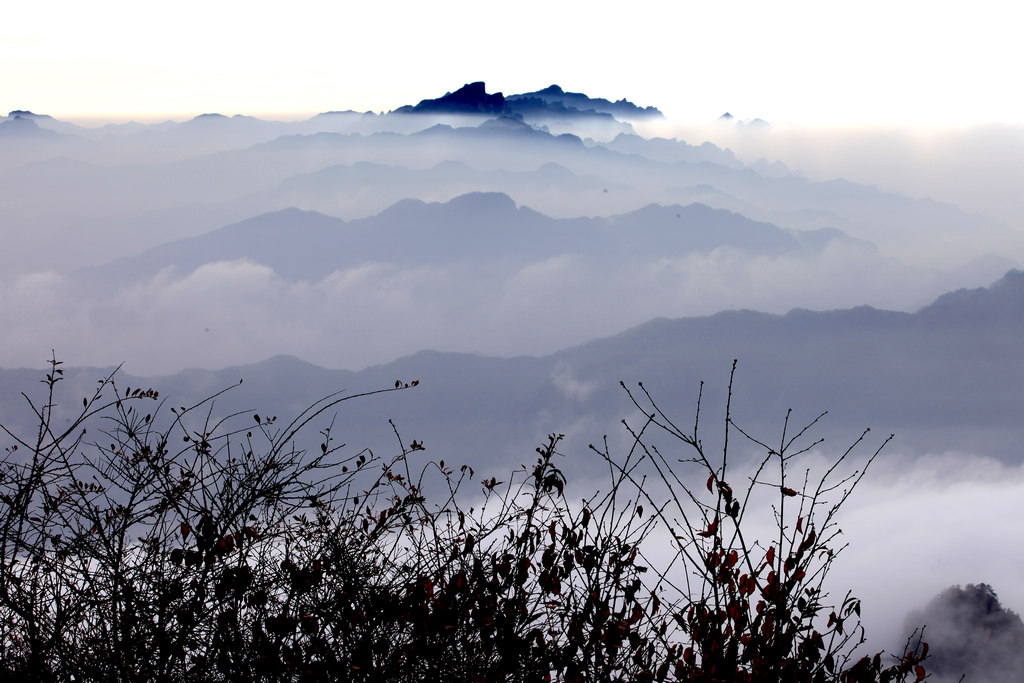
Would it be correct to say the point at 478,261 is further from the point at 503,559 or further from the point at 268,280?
the point at 503,559

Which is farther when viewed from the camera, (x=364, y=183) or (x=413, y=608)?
(x=364, y=183)

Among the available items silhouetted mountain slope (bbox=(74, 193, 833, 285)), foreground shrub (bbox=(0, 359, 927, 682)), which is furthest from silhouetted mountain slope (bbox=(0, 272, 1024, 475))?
foreground shrub (bbox=(0, 359, 927, 682))

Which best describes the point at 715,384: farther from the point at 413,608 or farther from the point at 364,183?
the point at 413,608

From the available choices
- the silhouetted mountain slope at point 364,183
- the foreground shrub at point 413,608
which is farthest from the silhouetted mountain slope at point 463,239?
the foreground shrub at point 413,608

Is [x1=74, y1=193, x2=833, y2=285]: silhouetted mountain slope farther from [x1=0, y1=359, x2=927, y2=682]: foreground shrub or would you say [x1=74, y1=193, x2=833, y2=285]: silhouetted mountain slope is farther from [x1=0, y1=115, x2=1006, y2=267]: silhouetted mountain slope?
[x1=0, y1=359, x2=927, y2=682]: foreground shrub

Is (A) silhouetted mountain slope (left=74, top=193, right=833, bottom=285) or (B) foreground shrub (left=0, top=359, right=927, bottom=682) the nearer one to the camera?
(B) foreground shrub (left=0, top=359, right=927, bottom=682)

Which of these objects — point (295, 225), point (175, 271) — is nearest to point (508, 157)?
point (295, 225)

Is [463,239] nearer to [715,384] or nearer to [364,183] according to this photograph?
[364,183]

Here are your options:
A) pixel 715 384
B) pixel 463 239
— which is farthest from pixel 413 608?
pixel 463 239

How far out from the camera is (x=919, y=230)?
2677 centimetres

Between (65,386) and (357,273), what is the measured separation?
511 inches

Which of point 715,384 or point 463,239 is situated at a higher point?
point 463,239

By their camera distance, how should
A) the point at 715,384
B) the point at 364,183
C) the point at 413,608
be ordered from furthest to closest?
the point at 364,183, the point at 715,384, the point at 413,608

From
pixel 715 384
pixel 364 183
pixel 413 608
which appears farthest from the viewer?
pixel 364 183
